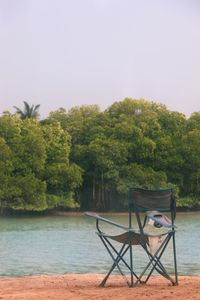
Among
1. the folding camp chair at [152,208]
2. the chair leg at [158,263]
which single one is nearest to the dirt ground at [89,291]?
the chair leg at [158,263]

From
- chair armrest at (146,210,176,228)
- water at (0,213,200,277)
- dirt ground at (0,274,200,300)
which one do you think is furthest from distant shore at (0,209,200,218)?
chair armrest at (146,210,176,228)

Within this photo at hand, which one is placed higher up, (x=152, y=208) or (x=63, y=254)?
(x=152, y=208)

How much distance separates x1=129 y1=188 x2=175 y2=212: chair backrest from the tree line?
36119mm

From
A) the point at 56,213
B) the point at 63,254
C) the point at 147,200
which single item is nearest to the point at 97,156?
the point at 56,213

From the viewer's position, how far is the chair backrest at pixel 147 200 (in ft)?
28.1

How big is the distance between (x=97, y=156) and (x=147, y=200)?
38.9m

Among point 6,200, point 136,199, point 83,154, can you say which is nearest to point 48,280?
point 136,199

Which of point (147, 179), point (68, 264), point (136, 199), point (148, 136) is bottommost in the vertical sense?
point (68, 264)

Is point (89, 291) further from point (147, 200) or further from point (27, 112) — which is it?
point (27, 112)

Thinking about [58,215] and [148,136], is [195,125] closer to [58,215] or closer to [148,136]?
[148,136]

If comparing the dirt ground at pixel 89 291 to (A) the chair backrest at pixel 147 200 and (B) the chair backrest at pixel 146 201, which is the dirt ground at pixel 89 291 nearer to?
(B) the chair backrest at pixel 146 201

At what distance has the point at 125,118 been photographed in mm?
50875

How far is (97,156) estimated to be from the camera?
47562 millimetres

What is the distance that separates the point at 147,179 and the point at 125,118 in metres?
6.53
